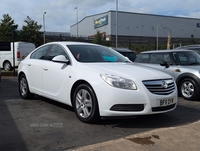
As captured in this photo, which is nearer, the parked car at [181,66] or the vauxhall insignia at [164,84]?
the vauxhall insignia at [164,84]

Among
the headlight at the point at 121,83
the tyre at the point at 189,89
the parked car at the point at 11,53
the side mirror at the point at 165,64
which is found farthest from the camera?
the parked car at the point at 11,53

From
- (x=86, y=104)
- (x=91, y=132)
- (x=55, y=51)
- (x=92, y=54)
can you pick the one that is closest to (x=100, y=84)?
(x=86, y=104)

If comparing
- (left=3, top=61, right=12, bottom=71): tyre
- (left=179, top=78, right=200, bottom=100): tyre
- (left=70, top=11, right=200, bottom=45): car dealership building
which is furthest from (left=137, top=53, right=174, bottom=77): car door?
(left=70, top=11, right=200, bottom=45): car dealership building

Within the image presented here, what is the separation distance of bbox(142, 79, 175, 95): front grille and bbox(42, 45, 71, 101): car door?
1.58 m

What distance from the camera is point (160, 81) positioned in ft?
14.5

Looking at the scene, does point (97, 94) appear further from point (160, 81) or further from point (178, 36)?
point (178, 36)

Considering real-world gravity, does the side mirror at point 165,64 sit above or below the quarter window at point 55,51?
below

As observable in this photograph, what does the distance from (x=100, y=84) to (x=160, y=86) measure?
1059mm

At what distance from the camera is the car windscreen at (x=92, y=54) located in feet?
16.8

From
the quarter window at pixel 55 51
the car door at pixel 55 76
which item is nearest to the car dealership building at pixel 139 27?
the quarter window at pixel 55 51

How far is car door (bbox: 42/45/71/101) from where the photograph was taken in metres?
4.98

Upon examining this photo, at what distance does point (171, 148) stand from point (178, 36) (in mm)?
92473

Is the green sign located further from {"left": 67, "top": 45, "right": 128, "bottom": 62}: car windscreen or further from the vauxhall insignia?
the vauxhall insignia

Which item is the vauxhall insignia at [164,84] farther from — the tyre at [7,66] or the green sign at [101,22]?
the green sign at [101,22]
